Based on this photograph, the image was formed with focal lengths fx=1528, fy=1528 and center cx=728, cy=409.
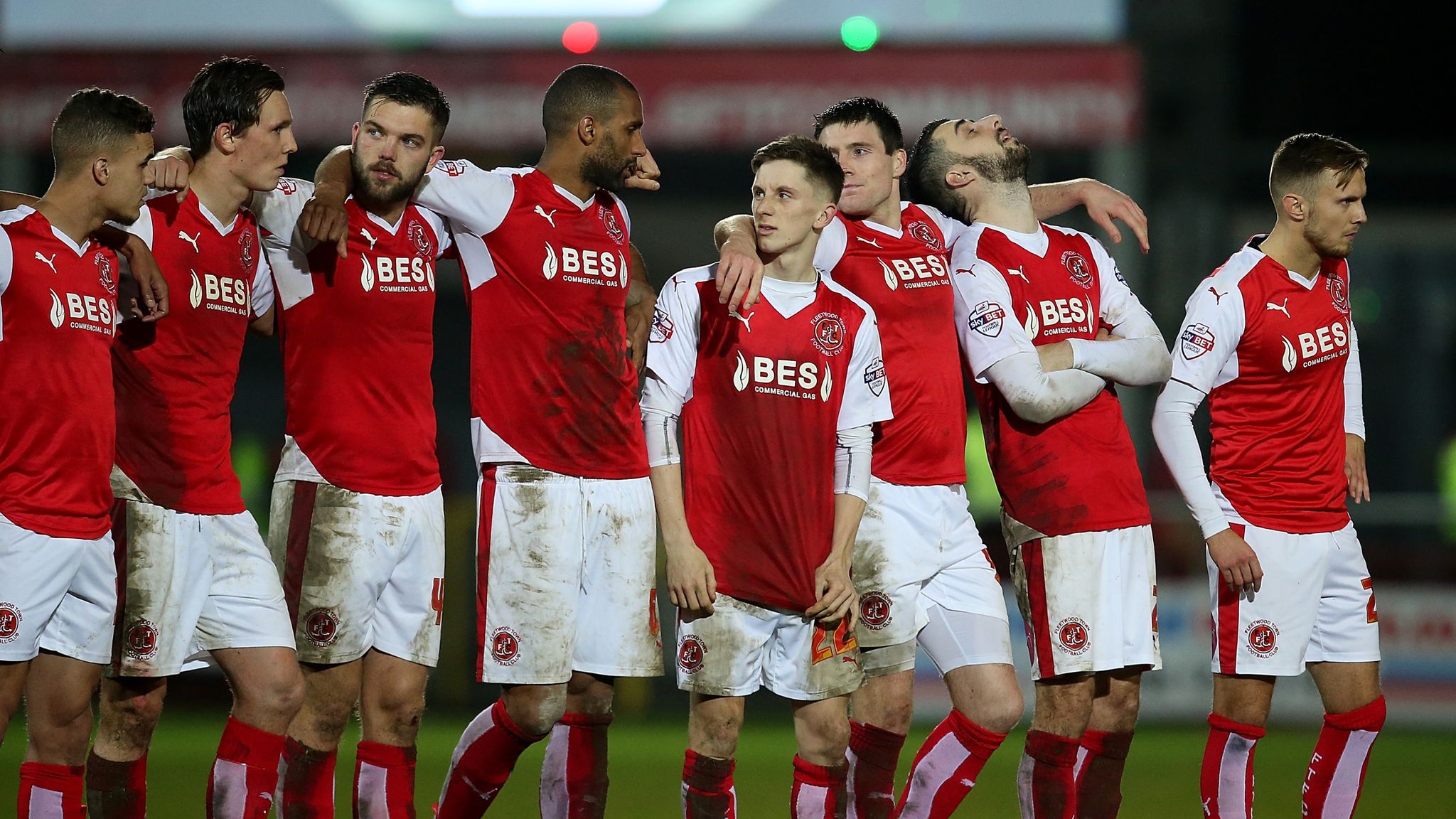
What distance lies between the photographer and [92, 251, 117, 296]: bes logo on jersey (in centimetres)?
428

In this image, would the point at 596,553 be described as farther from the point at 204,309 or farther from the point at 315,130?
the point at 315,130

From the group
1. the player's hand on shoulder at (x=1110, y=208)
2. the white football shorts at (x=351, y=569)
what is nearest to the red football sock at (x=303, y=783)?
the white football shorts at (x=351, y=569)

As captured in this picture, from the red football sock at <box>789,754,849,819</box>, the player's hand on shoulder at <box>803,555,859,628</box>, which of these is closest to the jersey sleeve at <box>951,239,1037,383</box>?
the player's hand on shoulder at <box>803,555,859,628</box>

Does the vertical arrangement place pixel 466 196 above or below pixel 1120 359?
above

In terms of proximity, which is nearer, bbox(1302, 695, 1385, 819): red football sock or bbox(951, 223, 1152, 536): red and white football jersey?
bbox(951, 223, 1152, 536): red and white football jersey

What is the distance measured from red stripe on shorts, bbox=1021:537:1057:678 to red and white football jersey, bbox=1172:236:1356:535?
0.77 metres

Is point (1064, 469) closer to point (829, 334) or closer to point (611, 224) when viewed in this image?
point (829, 334)

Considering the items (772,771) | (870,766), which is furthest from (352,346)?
(772,771)

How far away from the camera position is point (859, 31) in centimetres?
1267

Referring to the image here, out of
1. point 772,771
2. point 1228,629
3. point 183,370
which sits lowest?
point 772,771

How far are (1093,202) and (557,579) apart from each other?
2370 millimetres

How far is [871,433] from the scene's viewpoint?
4.72m

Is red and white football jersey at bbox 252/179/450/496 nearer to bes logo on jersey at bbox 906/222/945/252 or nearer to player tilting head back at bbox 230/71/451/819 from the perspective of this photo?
player tilting head back at bbox 230/71/451/819

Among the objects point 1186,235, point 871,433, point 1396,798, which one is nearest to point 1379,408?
point 1186,235
